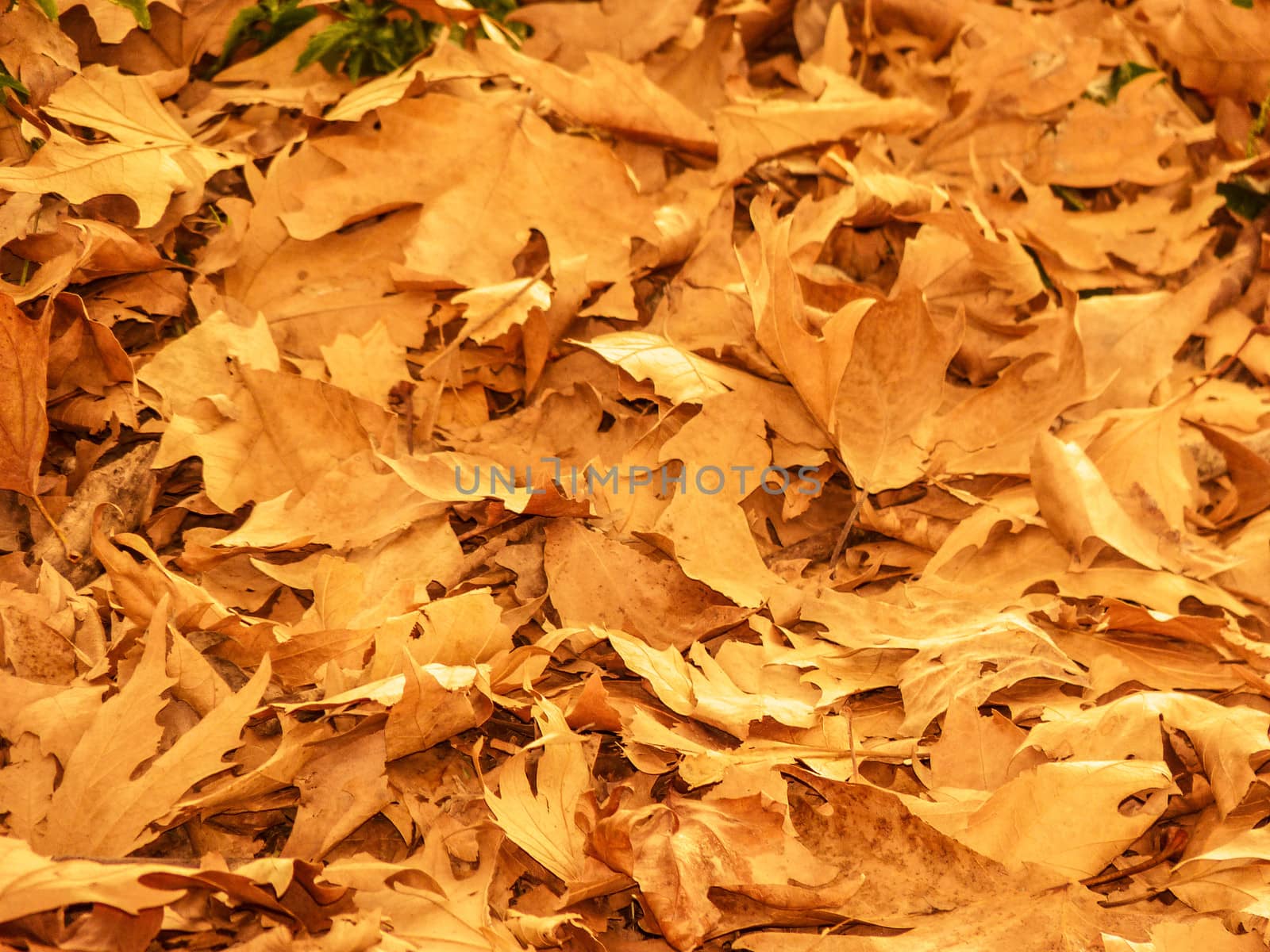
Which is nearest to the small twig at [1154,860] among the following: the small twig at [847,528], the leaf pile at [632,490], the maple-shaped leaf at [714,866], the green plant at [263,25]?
the leaf pile at [632,490]

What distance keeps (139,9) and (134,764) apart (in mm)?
1227

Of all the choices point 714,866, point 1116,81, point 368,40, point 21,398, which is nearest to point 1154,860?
point 714,866

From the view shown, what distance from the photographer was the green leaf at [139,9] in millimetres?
1718

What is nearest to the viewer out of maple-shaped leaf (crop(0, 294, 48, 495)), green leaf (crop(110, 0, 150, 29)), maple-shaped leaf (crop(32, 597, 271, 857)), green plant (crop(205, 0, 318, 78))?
maple-shaped leaf (crop(32, 597, 271, 857))

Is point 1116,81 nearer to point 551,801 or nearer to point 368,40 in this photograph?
point 368,40

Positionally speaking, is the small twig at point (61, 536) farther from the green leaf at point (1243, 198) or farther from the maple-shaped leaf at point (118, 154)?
→ the green leaf at point (1243, 198)

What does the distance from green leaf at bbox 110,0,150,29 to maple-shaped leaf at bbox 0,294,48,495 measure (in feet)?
1.96

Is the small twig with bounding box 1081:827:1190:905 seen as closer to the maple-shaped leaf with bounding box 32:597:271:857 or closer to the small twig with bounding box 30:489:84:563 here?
the maple-shaped leaf with bounding box 32:597:271:857

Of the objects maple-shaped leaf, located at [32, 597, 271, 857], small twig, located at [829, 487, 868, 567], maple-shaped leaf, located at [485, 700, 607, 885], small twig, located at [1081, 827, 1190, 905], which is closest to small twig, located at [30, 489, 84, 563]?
maple-shaped leaf, located at [32, 597, 271, 857]

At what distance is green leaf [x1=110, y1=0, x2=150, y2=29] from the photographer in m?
1.72

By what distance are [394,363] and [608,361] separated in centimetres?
34

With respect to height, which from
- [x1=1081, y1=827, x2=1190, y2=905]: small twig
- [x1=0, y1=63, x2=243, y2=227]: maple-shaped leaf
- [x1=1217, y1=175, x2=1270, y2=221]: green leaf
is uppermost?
[x1=1217, y1=175, x2=1270, y2=221]: green leaf

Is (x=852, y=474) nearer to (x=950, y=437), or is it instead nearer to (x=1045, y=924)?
(x=950, y=437)

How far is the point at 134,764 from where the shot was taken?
46.6 inches
